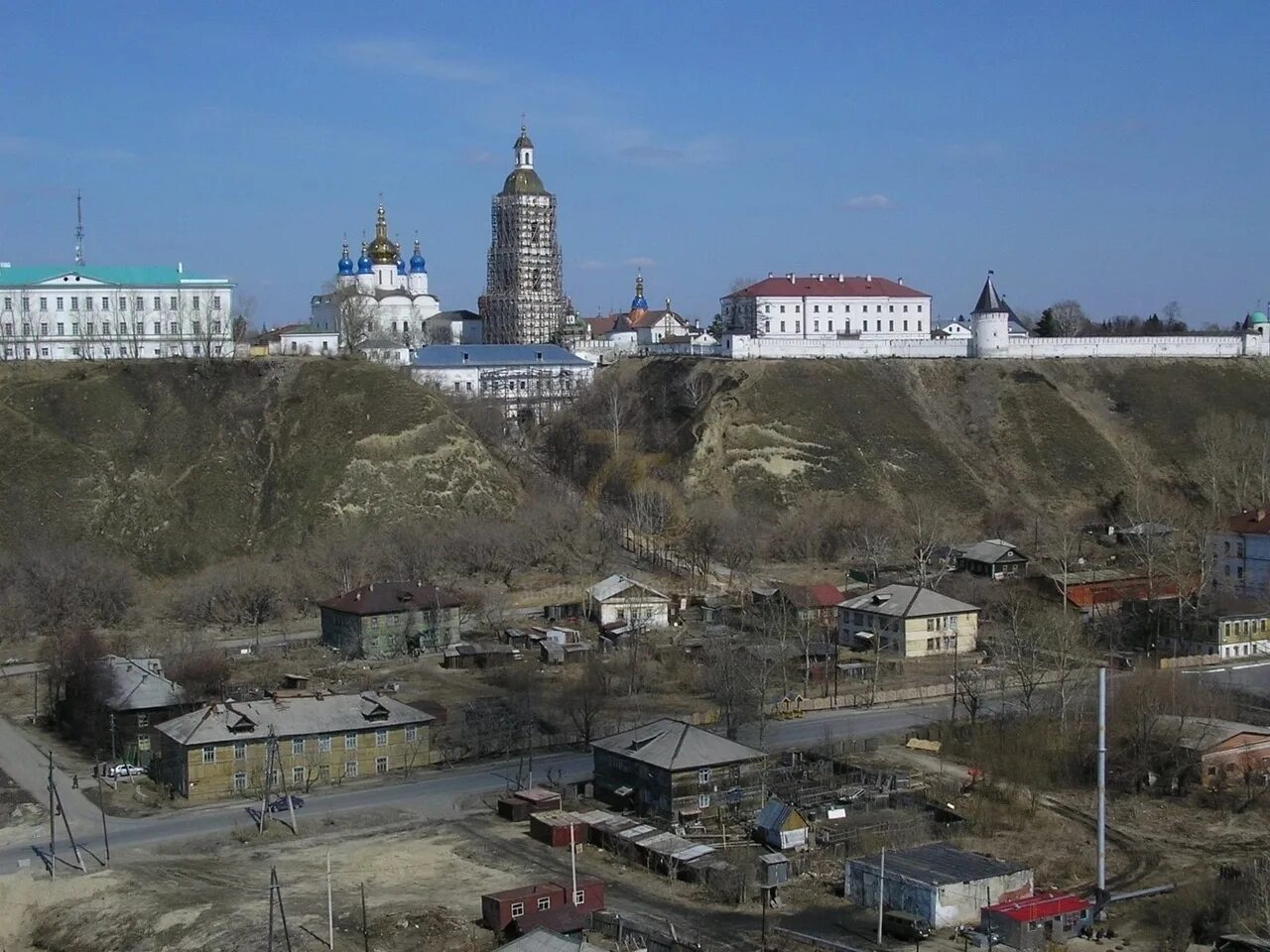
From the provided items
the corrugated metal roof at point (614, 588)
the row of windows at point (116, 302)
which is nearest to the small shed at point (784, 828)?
the corrugated metal roof at point (614, 588)

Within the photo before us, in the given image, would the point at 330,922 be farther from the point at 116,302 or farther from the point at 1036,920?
the point at 116,302

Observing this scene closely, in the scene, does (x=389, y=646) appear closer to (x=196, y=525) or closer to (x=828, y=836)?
(x=196, y=525)

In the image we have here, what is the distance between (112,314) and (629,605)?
32602mm

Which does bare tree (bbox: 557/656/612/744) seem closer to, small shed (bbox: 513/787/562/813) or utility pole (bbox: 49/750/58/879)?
small shed (bbox: 513/787/562/813)

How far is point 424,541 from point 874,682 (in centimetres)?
1923

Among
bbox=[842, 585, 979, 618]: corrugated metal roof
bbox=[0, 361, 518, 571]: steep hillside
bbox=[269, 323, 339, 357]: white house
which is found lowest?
bbox=[842, 585, 979, 618]: corrugated metal roof

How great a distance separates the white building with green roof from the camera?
64.4 metres

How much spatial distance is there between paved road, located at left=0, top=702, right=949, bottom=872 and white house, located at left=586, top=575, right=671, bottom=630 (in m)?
10.6

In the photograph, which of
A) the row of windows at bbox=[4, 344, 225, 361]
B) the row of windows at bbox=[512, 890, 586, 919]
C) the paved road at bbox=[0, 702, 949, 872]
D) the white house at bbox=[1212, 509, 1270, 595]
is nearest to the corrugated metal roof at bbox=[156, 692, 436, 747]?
the paved road at bbox=[0, 702, 949, 872]

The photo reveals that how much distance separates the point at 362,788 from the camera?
2883 cm

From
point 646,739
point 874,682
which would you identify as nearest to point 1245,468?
point 874,682

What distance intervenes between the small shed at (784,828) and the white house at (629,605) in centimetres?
1844

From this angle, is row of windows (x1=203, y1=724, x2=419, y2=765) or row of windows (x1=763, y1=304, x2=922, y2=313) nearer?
row of windows (x1=203, y1=724, x2=419, y2=765)

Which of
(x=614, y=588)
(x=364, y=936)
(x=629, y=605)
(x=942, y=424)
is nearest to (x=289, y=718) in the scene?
(x=364, y=936)
